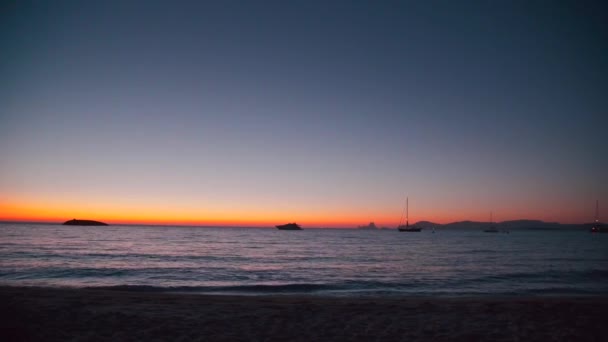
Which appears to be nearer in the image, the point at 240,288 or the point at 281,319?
the point at 281,319

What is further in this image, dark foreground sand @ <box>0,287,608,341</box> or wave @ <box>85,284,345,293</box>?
wave @ <box>85,284,345,293</box>

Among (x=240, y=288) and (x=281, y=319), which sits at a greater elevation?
(x=281, y=319)

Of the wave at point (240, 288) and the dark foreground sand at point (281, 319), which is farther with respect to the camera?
the wave at point (240, 288)

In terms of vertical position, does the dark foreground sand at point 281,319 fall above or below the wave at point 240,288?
above

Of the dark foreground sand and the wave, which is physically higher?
the dark foreground sand

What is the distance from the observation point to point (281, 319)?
11680 mm

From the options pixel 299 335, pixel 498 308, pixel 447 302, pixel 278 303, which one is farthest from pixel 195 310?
pixel 498 308

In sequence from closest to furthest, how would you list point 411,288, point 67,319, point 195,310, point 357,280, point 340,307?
point 67,319, point 195,310, point 340,307, point 411,288, point 357,280

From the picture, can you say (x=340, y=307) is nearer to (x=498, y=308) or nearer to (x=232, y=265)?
(x=498, y=308)

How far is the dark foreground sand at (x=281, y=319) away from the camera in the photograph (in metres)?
9.88

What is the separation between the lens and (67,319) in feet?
36.3

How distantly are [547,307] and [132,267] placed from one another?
29.8m

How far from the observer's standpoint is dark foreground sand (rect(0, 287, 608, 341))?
32.4ft

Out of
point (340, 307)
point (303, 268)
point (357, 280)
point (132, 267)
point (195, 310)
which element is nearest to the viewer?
point (195, 310)
